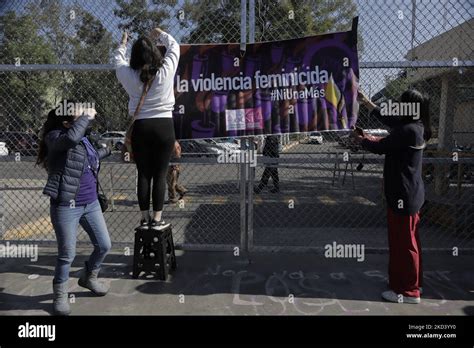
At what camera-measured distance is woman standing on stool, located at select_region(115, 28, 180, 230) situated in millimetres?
4051

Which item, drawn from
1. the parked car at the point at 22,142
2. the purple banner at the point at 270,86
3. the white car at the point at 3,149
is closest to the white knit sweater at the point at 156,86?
the purple banner at the point at 270,86

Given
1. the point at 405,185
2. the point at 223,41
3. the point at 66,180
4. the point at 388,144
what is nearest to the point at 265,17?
the point at 223,41

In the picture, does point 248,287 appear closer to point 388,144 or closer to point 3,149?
point 388,144

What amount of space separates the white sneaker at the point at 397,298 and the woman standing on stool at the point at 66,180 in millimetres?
2839

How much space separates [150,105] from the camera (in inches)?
162

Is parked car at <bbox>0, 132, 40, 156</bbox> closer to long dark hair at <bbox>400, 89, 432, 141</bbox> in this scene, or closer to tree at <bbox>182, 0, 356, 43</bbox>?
tree at <bbox>182, 0, 356, 43</bbox>

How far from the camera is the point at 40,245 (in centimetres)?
530

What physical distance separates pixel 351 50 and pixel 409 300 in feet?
8.68

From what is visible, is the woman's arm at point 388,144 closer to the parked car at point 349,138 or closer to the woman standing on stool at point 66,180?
the parked car at point 349,138

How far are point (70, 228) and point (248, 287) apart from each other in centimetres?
181

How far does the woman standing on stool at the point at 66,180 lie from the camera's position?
143 inches
